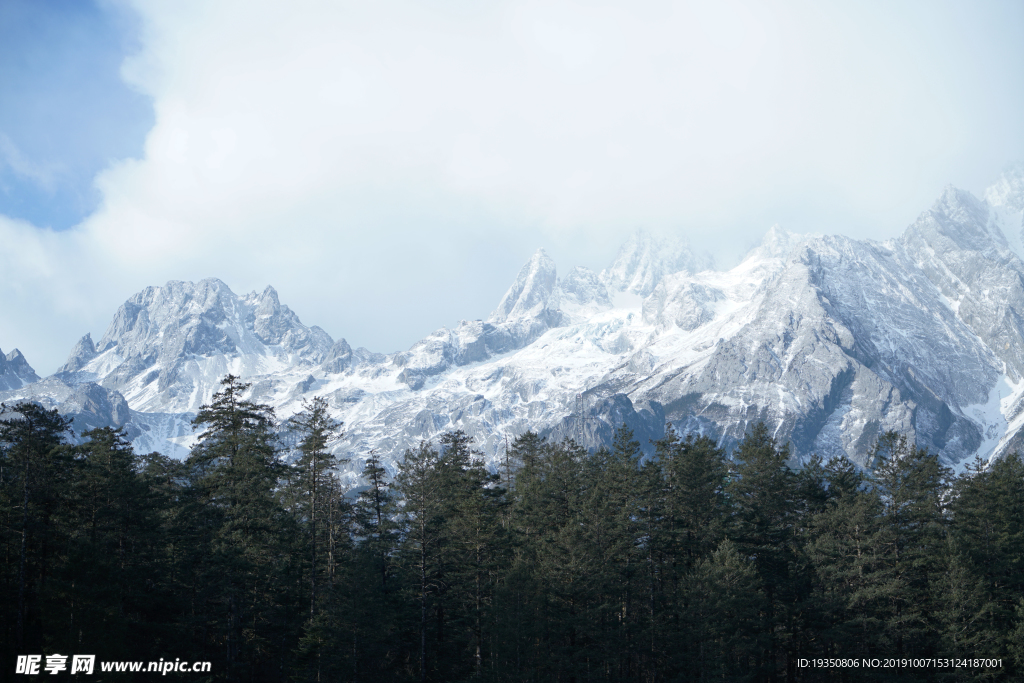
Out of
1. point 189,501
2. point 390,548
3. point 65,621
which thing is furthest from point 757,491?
point 65,621

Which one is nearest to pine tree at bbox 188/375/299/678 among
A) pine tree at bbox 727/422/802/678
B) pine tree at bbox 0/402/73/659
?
pine tree at bbox 0/402/73/659

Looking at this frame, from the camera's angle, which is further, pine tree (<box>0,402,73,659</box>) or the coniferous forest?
the coniferous forest

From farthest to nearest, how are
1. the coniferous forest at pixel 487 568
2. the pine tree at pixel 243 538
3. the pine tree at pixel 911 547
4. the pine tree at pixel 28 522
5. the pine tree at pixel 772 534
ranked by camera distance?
1. the pine tree at pixel 772 534
2. the pine tree at pixel 911 547
3. the pine tree at pixel 243 538
4. the coniferous forest at pixel 487 568
5. the pine tree at pixel 28 522

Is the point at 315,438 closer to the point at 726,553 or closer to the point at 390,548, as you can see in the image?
the point at 390,548

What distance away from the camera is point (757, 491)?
74.9 m

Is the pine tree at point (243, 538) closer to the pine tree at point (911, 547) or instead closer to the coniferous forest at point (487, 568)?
the coniferous forest at point (487, 568)

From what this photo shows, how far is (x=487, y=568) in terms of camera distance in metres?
67.7

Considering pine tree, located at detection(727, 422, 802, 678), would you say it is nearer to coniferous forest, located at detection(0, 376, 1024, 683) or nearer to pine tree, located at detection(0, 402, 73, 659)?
coniferous forest, located at detection(0, 376, 1024, 683)

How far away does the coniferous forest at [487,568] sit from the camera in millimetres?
54906

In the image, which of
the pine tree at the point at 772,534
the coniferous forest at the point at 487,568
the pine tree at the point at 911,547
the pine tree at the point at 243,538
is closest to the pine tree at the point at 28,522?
the coniferous forest at the point at 487,568

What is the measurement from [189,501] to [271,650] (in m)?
14.2

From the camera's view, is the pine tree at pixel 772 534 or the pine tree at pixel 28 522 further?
the pine tree at pixel 772 534

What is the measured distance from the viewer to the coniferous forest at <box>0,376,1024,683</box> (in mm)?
54906

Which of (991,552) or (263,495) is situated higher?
(263,495)
